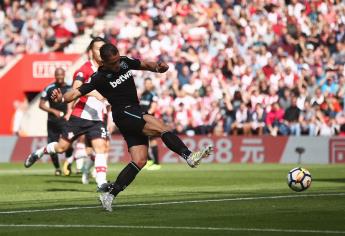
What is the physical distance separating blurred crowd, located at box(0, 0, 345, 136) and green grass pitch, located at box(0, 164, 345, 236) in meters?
8.74

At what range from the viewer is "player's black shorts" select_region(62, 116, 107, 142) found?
18.4 metres

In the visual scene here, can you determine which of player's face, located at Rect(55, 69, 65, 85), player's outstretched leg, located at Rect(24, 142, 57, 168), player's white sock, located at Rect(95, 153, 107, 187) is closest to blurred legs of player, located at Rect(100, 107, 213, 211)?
player's white sock, located at Rect(95, 153, 107, 187)

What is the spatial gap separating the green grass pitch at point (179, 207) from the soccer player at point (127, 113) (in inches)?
23.6

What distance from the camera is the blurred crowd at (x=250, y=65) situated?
31.8 metres

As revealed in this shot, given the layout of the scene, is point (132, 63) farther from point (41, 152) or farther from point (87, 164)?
point (41, 152)

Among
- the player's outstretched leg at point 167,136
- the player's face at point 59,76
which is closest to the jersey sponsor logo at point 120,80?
the player's outstretched leg at point 167,136

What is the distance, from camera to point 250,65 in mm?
33594

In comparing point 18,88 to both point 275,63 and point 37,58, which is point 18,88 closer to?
point 37,58

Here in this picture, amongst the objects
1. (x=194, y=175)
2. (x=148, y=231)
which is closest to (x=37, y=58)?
(x=194, y=175)

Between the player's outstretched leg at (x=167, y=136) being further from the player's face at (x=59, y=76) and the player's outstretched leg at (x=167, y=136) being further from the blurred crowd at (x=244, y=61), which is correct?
the blurred crowd at (x=244, y=61)

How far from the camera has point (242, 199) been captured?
15875mm

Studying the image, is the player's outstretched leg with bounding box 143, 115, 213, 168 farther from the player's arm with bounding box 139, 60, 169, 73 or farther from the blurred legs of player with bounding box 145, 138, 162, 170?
the blurred legs of player with bounding box 145, 138, 162, 170

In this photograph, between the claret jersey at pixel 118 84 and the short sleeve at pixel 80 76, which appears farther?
the short sleeve at pixel 80 76

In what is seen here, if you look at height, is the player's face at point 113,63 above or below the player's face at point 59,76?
above
